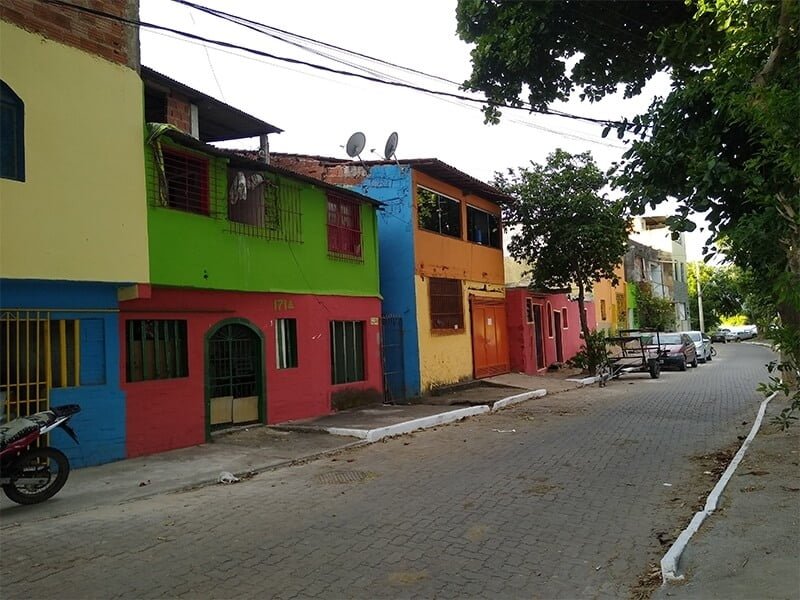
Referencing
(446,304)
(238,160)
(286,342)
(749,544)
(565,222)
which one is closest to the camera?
(749,544)

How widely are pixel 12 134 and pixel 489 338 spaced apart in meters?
15.4

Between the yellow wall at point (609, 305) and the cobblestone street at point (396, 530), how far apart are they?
23440 millimetres

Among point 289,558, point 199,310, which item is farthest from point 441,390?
point 289,558

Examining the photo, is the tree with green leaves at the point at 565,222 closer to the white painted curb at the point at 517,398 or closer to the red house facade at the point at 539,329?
the red house facade at the point at 539,329

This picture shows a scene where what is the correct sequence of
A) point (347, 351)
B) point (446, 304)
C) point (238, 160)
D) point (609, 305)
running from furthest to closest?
1. point (609, 305)
2. point (446, 304)
3. point (347, 351)
4. point (238, 160)

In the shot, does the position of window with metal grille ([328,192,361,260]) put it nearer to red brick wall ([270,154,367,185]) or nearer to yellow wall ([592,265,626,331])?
red brick wall ([270,154,367,185])

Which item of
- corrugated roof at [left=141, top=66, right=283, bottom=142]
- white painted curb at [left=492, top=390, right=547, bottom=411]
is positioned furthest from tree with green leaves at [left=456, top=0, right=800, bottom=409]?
white painted curb at [left=492, top=390, right=547, bottom=411]

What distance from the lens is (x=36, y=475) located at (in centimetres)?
692

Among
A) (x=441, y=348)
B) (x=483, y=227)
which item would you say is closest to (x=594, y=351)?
(x=483, y=227)

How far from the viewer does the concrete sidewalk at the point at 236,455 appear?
7.18 m

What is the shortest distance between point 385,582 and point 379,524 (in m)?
1.40

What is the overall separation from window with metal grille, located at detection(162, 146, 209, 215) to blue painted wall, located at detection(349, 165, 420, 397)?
6.57m

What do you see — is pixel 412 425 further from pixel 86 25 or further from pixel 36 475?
pixel 86 25

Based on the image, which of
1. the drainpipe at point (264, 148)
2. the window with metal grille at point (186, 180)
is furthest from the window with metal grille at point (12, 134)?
the drainpipe at point (264, 148)
